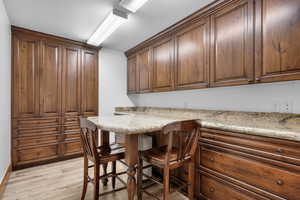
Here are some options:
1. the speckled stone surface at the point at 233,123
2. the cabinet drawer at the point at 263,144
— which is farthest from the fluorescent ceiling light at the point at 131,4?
the cabinet drawer at the point at 263,144

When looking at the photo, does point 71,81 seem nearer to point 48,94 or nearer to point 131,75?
point 48,94

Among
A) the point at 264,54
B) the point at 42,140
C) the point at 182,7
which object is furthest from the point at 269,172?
the point at 42,140

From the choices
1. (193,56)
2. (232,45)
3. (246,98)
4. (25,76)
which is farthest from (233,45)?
(25,76)

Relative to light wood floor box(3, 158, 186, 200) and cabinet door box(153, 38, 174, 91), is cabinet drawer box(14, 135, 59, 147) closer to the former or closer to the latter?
light wood floor box(3, 158, 186, 200)

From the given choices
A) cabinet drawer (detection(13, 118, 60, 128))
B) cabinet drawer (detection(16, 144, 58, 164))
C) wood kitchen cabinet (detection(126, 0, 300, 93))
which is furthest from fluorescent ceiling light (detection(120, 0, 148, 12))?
cabinet drawer (detection(16, 144, 58, 164))

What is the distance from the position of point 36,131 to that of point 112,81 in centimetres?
184

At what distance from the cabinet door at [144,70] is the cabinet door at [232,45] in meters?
1.47

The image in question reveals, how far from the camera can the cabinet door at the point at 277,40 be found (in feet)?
4.49

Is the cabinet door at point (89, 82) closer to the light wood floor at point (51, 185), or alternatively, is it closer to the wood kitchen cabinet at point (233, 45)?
the light wood floor at point (51, 185)

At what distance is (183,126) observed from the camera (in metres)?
1.34

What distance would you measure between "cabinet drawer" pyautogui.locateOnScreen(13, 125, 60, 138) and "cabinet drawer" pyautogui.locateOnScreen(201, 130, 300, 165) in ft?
9.48

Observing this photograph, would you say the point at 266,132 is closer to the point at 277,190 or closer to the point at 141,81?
the point at 277,190

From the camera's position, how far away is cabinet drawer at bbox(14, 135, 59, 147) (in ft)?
8.89

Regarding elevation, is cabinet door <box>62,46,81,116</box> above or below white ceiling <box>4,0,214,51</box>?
below
